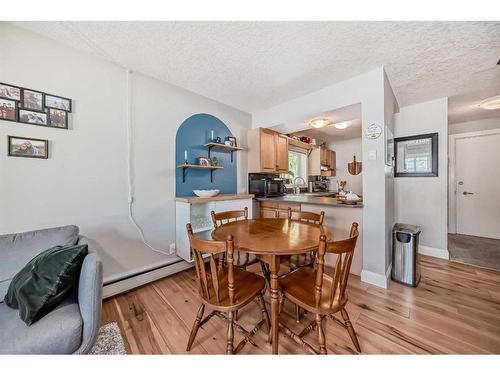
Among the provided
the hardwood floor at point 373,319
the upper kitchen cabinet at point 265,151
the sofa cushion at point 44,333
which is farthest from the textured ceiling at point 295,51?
the hardwood floor at point 373,319

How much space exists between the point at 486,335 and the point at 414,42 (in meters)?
2.40

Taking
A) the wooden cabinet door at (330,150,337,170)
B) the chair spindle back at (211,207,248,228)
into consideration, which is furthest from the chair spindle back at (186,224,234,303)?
the wooden cabinet door at (330,150,337,170)

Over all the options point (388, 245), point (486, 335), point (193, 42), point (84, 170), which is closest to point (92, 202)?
point (84, 170)

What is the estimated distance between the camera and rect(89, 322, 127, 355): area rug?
129 centimetres

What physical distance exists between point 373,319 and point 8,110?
133 inches

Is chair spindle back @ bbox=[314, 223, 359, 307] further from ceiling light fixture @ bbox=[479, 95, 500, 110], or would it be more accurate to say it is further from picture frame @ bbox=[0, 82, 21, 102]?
ceiling light fixture @ bbox=[479, 95, 500, 110]

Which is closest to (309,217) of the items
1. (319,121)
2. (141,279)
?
(319,121)

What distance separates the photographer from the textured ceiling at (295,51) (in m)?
1.53

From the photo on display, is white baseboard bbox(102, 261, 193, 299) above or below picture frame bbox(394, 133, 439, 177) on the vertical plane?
below

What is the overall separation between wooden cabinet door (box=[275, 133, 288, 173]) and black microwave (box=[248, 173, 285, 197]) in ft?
0.86

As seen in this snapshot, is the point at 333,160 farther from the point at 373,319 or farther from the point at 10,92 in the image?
the point at 10,92

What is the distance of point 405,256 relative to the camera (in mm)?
A: 2141
